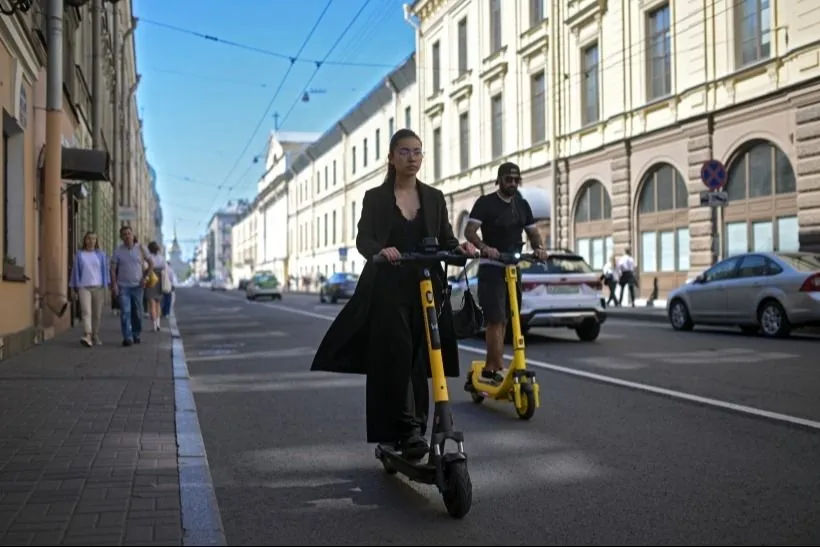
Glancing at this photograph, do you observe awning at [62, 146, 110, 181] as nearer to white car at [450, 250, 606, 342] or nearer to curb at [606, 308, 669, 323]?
white car at [450, 250, 606, 342]

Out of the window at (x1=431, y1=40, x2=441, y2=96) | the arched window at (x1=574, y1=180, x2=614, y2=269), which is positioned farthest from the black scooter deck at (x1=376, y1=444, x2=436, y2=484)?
the window at (x1=431, y1=40, x2=441, y2=96)

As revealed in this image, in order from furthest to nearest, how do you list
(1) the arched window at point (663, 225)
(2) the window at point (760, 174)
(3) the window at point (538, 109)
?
1. (3) the window at point (538, 109)
2. (1) the arched window at point (663, 225)
3. (2) the window at point (760, 174)

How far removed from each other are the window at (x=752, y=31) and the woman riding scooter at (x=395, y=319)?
18.0 m

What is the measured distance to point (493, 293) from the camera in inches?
270

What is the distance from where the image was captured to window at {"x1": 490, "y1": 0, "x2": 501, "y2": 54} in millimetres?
33594

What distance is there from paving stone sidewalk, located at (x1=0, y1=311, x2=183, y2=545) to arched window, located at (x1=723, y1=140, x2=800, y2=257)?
15.2 metres

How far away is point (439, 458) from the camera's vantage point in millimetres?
3873

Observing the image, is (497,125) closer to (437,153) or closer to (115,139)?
(437,153)

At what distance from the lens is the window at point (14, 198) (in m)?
11.4

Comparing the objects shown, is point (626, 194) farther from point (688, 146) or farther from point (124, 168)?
point (124, 168)

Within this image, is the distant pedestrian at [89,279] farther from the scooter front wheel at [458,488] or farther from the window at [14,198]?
the scooter front wheel at [458,488]

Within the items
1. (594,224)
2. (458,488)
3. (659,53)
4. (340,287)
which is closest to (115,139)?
(340,287)

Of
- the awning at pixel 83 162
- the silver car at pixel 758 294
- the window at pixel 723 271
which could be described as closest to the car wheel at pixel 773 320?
the silver car at pixel 758 294

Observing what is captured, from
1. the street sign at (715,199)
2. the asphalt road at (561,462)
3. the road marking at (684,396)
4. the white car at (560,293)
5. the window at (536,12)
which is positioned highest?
the window at (536,12)
